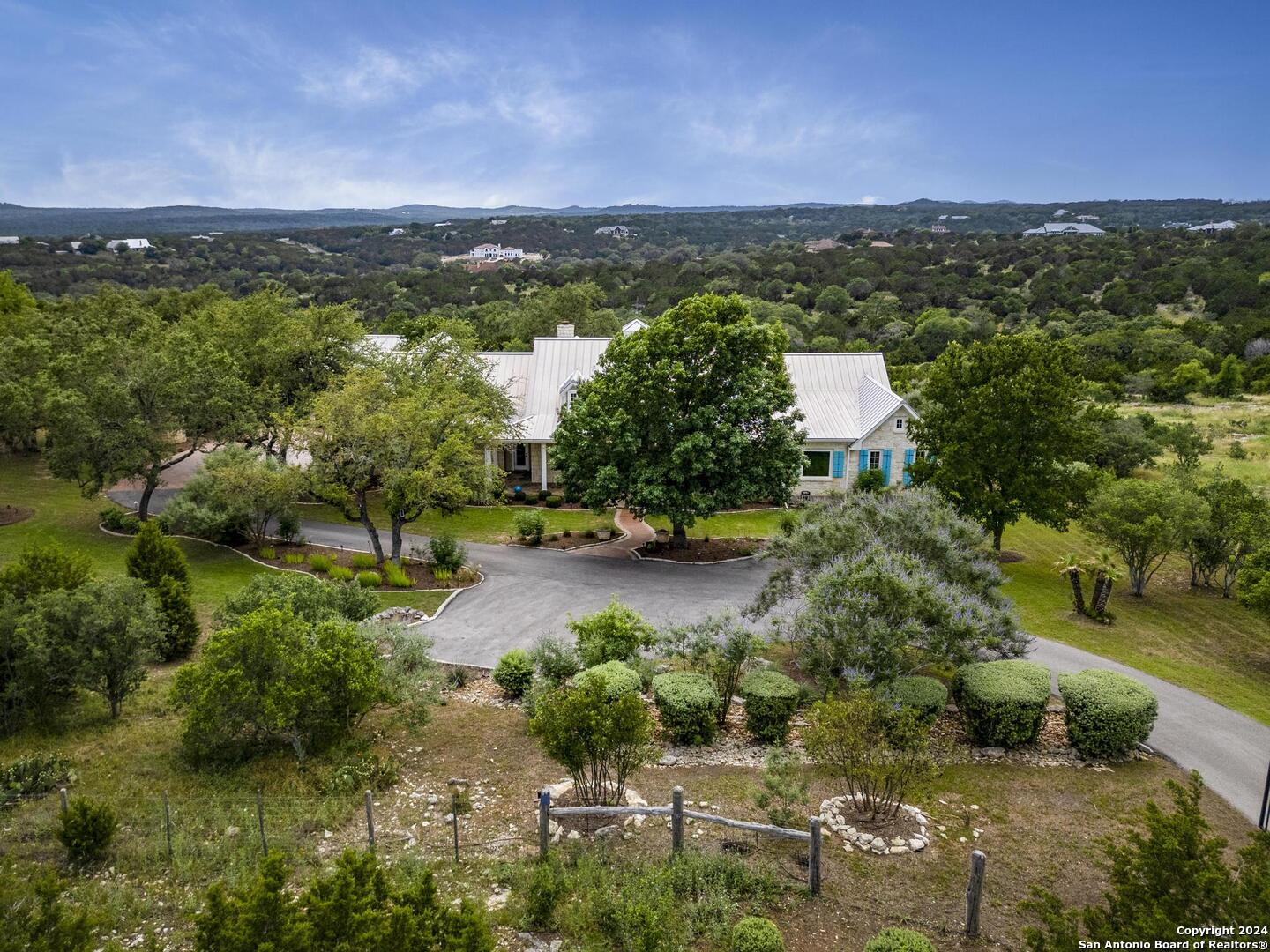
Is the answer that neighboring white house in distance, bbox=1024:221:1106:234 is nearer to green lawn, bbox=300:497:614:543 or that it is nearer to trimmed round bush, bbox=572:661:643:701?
green lawn, bbox=300:497:614:543

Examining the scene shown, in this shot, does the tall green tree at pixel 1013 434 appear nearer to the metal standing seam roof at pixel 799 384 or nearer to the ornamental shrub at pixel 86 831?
the metal standing seam roof at pixel 799 384

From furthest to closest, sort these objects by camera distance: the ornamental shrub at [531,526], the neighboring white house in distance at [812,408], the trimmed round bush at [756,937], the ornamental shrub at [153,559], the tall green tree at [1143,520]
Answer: the neighboring white house in distance at [812,408] < the ornamental shrub at [531,526] < the tall green tree at [1143,520] < the ornamental shrub at [153,559] < the trimmed round bush at [756,937]

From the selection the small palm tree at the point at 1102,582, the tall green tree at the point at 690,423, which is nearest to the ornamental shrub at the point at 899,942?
the small palm tree at the point at 1102,582

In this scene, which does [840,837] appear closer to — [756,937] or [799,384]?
[756,937]

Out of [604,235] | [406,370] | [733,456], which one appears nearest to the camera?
[733,456]

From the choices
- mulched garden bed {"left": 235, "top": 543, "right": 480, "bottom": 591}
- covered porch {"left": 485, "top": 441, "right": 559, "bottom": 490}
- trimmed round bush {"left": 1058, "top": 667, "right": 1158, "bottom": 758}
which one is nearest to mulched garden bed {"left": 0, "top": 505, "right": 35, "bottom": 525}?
mulched garden bed {"left": 235, "top": 543, "right": 480, "bottom": 591}

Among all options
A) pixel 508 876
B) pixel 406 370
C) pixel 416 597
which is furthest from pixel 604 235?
pixel 508 876

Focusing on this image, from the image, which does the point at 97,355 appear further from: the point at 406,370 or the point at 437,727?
the point at 437,727
